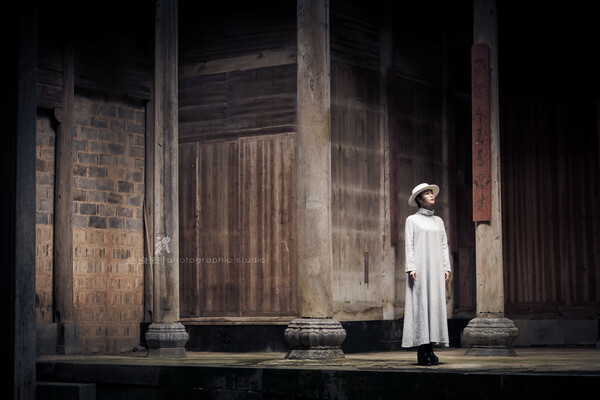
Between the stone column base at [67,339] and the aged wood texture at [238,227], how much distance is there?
1471 millimetres

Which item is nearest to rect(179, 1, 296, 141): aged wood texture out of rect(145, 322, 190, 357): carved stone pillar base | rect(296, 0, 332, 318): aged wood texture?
rect(296, 0, 332, 318): aged wood texture

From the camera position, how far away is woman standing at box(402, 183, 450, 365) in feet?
31.3

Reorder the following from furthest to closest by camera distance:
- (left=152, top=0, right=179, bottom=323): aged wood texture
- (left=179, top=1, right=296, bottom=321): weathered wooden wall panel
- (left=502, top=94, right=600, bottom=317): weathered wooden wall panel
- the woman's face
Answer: (left=502, top=94, right=600, bottom=317): weathered wooden wall panel, (left=179, top=1, right=296, bottom=321): weathered wooden wall panel, (left=152, top=0, right=179, bottom=323): aged wood texture, the woman's face

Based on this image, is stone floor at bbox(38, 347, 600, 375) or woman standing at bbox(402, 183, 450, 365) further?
woman standing at bbox(402, 183, 450, 365)

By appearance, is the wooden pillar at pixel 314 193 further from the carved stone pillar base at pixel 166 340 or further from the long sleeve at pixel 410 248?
the carved stone pillar base at pixel 166 340

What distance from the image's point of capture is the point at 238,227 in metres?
13.1

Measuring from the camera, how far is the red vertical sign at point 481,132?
1107cm

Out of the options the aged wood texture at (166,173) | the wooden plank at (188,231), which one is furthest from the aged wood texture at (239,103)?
the aged wood texture at (166,173)

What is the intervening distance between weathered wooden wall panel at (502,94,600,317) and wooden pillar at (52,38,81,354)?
5.89m

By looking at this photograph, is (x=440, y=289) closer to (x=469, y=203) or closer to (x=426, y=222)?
(x=426, y=222)

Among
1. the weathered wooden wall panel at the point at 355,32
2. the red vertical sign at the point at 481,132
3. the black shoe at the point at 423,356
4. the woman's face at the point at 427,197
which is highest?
the weathered wooden wall panel at the point at 355,32

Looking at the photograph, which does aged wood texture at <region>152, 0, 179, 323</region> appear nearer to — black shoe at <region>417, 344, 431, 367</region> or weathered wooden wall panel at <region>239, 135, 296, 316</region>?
weathered wooden wall panel at <region>239, 135, 296, 316</region>

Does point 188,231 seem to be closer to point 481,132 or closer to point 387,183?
point 387,183

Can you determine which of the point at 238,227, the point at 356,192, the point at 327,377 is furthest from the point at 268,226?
the point at 327,377
